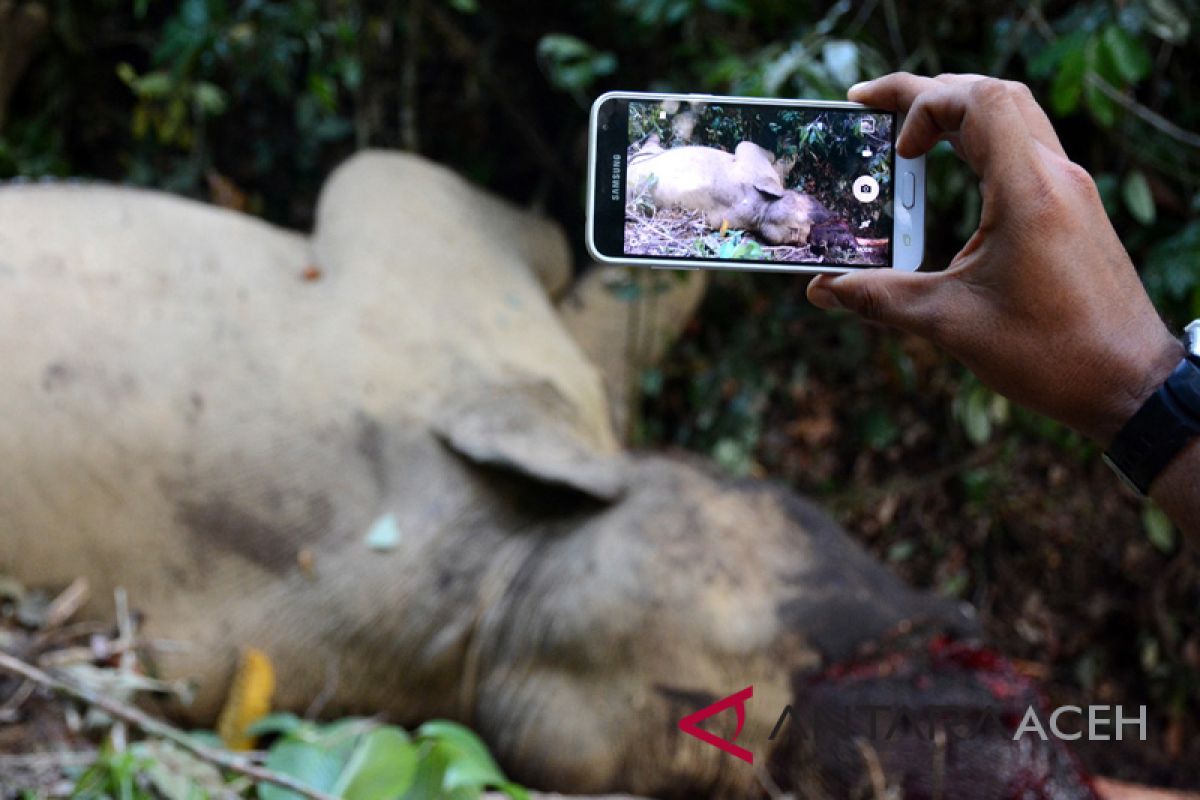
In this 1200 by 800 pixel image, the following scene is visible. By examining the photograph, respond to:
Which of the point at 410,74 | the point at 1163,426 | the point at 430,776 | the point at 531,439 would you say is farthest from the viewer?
the point at 410,74

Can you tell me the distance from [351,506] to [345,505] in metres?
0.01

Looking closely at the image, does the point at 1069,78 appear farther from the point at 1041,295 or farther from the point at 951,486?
the point at 951,486

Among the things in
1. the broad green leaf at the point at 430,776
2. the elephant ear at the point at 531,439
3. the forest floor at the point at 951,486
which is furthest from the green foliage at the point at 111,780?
the forest floor at the point at 951,486

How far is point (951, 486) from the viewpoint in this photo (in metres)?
3.27

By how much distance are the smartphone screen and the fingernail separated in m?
0.04

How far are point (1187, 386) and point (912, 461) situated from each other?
2334mm

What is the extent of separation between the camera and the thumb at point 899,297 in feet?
3.64

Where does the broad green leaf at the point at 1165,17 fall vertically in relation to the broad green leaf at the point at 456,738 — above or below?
above

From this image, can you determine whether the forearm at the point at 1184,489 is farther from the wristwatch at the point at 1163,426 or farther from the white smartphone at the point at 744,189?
the white smartphone at the point at 744,189

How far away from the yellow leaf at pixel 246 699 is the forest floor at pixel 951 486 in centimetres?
135

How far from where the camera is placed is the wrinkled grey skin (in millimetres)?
2107

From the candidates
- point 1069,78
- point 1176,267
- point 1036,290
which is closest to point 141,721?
point 1036,290

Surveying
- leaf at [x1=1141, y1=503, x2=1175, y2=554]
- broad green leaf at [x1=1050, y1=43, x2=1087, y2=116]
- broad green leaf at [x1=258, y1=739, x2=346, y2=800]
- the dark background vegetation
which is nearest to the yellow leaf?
broad green leaf at [x1=258, y1=739, x2=346, y2=800]

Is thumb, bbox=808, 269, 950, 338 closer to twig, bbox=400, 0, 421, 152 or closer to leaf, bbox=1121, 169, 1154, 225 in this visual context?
leaf, bbox=1121, 169, 1154, 225
